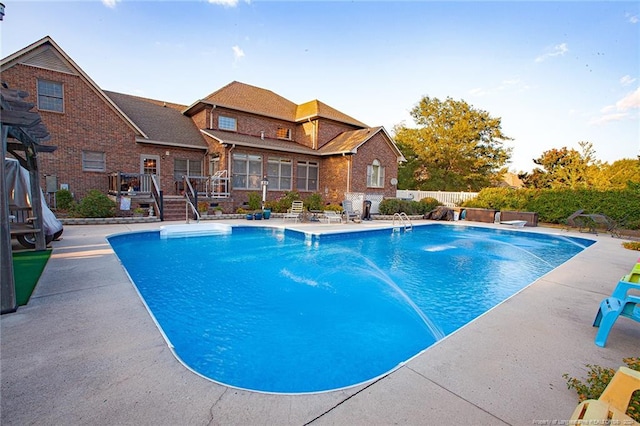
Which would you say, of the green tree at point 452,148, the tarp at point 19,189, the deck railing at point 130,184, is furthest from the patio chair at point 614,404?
the green tree at point 452,148

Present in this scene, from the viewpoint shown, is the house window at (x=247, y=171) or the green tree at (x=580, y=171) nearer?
the house window at (x=247, y=171)

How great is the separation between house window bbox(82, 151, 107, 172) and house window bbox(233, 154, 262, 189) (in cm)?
623

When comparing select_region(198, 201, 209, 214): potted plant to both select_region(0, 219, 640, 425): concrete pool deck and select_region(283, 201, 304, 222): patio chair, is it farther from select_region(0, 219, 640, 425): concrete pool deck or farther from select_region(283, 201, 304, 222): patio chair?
select_region(0, 219, 640, 425): concrete pool deck

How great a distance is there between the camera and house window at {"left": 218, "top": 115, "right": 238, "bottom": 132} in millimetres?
18016

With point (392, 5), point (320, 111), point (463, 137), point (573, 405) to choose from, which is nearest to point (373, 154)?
point (320, 111)

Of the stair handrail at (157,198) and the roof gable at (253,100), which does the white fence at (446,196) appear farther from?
the stair handrail at (157,198)

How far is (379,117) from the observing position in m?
38.2

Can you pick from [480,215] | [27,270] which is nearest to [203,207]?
[27,270]

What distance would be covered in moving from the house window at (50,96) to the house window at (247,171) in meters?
7.92

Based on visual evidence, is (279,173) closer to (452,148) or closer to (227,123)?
(227,123)

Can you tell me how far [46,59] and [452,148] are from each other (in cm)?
Result: 2873

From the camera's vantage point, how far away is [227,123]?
18266 millimetres

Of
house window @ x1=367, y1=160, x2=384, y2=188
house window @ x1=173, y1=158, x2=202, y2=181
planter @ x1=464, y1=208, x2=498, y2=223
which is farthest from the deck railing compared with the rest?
planter @ x1=464, y1=208, x2=498, y2=223

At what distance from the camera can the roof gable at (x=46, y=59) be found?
12.1 metres
